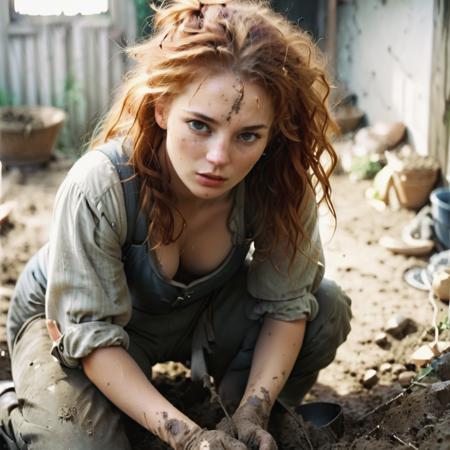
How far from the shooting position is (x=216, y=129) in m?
2.27

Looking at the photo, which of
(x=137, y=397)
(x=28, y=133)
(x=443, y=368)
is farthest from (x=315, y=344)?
(x=28, y=133)

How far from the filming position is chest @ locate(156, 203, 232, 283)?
2.65 m

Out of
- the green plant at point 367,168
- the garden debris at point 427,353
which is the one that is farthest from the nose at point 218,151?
the green plant at point 367,168

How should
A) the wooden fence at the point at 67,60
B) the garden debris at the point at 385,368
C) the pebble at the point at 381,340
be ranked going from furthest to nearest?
1. the wooden fence at the point at 67,60
2. the pebble at the point at 381,340
3. the garden debris at the point at 385,368

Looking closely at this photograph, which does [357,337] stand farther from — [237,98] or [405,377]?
[237,98]

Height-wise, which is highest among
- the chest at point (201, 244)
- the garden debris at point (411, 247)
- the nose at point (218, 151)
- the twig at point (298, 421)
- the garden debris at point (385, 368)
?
the nose at point (218, 151)

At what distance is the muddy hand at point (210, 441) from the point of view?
85.5 inches

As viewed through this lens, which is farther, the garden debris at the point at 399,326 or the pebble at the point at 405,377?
the garden debris at the point at 399,326

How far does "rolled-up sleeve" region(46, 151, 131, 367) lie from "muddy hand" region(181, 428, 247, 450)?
14.1 inches

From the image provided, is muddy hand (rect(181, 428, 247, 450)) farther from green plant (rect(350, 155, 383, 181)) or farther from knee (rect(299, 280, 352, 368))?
green plant (rect(350, 155, 383, 181))

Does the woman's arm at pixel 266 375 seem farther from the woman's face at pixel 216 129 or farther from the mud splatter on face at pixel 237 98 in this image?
the mud splatter on face at pixel 237 98

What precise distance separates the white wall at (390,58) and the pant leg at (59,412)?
408 centimetres

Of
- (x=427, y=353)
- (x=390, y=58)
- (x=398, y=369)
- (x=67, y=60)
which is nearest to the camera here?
(x=427, y=353)

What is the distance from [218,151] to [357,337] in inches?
72.6
